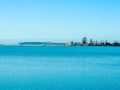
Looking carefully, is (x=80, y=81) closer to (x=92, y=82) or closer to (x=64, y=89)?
(x=92, y=82)

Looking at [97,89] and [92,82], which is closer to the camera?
[97,89]

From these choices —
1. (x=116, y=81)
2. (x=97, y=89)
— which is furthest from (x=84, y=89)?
(x=116, y=81)

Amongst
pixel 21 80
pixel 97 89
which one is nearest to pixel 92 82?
pixel 97 89

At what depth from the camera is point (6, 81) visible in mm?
26656

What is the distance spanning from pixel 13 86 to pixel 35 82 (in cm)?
241

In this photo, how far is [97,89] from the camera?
23609mm

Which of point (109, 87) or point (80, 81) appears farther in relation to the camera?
point (80, 81)

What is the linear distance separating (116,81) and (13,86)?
829 centimetres

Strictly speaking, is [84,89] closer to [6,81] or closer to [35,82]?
[35,82]

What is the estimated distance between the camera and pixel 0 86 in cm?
2442

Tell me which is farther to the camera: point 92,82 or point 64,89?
point 92,82

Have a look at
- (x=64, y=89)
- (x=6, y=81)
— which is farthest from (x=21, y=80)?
(x=64, y=89)

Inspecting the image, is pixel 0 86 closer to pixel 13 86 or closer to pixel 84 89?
pixel 13 86

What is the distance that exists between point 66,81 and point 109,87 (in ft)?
13.1
